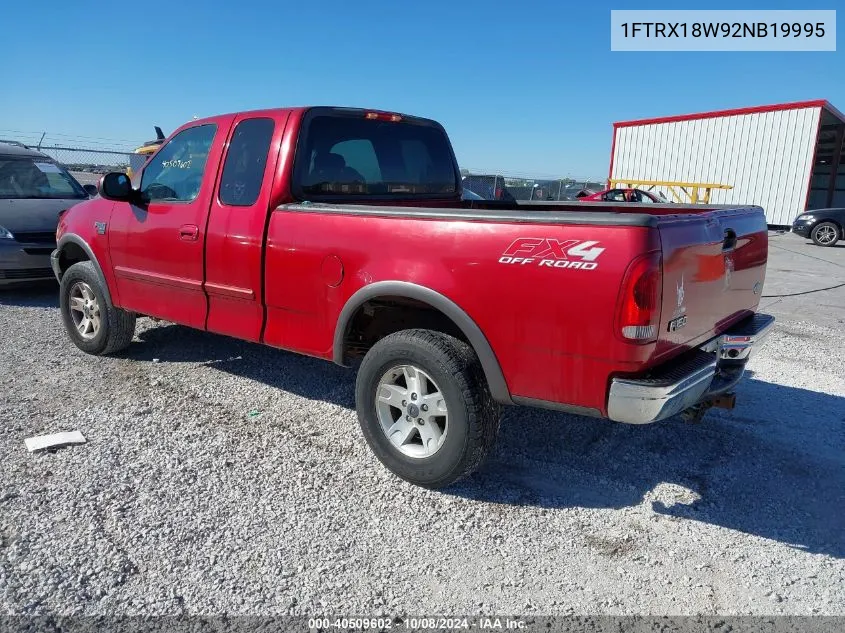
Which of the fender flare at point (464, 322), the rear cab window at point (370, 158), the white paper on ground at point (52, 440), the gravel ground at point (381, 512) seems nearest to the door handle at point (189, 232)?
the rear cab window at point (370, 158)

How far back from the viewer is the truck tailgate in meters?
2.75

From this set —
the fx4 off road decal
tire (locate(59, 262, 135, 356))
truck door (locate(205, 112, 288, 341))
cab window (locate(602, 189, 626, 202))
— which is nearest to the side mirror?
tire (locate(59, 262, 135, 356))

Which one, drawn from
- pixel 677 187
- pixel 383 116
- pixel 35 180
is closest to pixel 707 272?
pixel 383 116

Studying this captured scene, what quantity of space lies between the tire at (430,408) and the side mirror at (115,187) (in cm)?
250

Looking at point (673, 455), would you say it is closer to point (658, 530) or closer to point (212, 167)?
point (658, 530)

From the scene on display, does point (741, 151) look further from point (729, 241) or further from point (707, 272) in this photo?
point (707, 272)

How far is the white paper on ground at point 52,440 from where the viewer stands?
372 centimetres

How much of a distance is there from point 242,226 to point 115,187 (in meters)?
1.35

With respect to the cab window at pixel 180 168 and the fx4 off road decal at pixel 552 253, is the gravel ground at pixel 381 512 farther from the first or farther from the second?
the cab window at pixel 180 168

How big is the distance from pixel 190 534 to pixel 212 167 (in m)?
2.46

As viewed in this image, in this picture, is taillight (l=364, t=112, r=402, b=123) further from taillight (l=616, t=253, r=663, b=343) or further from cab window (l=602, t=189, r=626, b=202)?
cab window (l=602, t=189, r=626, b=202)

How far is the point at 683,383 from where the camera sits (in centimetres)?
278

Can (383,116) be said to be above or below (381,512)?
above

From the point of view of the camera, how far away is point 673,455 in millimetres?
3859
